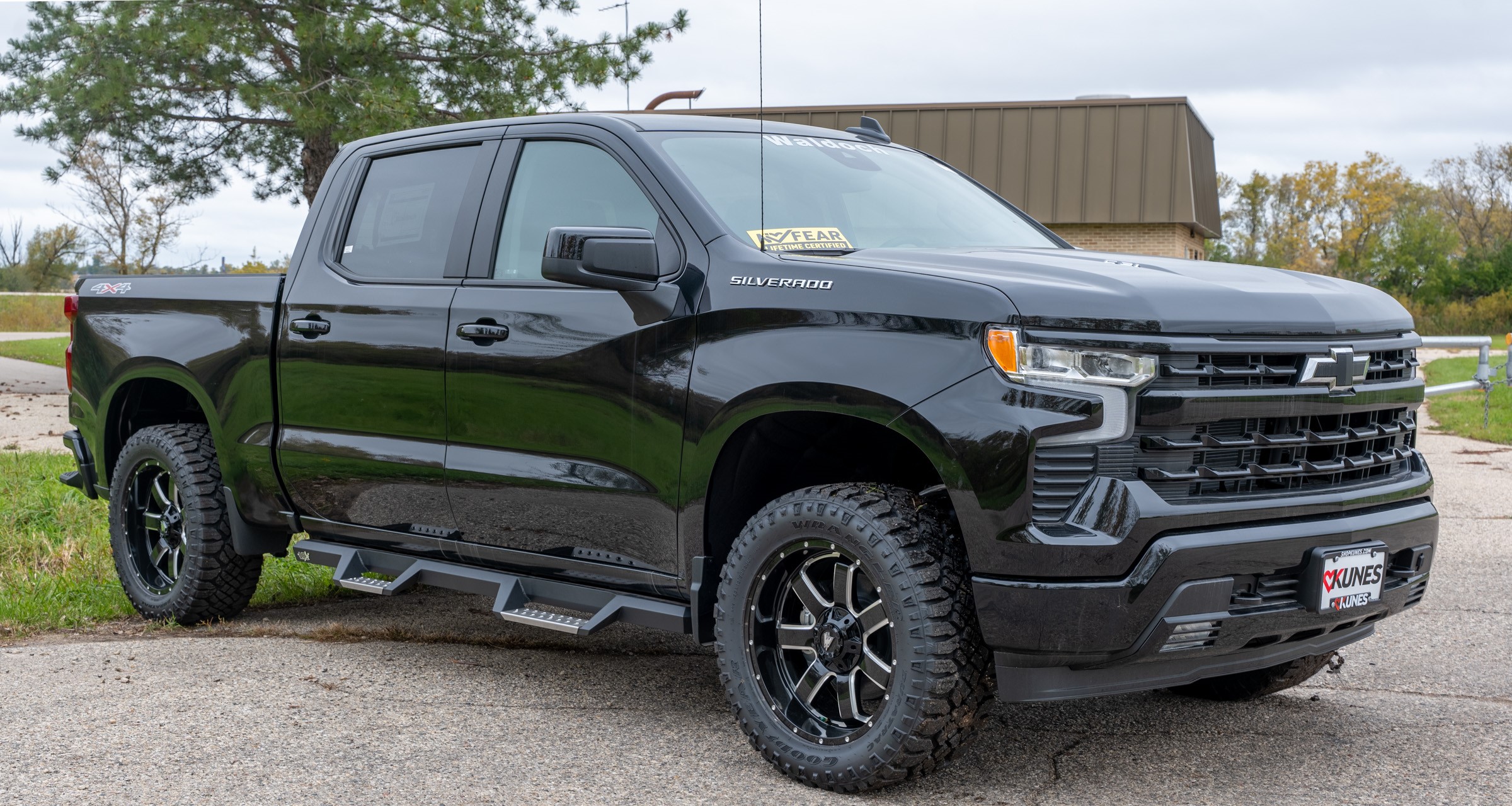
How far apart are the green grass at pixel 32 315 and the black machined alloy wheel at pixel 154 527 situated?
30132 mm

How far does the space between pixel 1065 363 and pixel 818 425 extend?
0.90 metres

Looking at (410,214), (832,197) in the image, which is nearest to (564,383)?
(832,197)

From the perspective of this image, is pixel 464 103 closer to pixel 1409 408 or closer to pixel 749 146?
pixel 749 146

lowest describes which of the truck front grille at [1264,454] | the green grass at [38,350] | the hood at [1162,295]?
the green grass at [38,350]

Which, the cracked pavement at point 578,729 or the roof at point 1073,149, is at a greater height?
the roof at point 1073,149

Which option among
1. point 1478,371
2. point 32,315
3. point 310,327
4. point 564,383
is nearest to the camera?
point 564,383

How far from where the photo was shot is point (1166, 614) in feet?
10.9

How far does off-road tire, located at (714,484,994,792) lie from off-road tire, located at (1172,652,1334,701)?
1459mm

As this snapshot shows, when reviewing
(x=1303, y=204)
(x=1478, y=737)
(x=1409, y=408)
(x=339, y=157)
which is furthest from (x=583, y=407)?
(x=1303, y=204)

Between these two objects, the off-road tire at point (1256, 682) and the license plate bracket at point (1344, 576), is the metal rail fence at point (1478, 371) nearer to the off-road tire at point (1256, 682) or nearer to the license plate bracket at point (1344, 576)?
the off-road tire at point (1256, 682)

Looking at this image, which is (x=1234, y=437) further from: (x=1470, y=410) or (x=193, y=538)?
(x=1470, y=410)

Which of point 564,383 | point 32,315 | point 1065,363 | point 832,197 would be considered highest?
point 832,197

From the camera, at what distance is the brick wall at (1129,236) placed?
1056 inches

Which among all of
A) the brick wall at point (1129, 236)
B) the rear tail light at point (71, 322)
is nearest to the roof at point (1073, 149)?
the brick wall at point (1129, 236)
